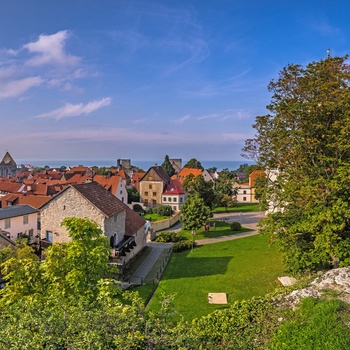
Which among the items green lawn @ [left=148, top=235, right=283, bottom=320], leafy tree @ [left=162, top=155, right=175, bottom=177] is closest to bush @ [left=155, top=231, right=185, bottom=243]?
green lawn @ [left=148, top=235, right=283, bottom=320]

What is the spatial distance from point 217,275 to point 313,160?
38.9 ft

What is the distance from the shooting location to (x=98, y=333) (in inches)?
296

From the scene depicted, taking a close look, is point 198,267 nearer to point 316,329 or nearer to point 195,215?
point 195,215

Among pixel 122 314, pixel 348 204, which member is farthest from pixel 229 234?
pixel 122 314

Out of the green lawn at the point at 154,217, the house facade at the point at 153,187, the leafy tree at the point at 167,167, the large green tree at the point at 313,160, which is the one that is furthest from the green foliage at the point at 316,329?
the leafy tree at the point at 167,167

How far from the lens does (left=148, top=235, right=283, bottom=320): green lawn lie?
19031 mm

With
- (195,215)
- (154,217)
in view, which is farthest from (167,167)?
(195,215)

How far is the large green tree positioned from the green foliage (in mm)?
6663

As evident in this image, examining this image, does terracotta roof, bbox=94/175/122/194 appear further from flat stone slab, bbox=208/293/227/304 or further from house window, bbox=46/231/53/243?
flat stone slab, bbox=208/293/227/304

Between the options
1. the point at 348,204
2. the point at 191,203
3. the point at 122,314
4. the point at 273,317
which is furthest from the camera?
the point at 191,203

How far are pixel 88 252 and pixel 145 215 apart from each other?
157 feet

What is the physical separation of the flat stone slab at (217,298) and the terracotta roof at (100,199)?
468 inches

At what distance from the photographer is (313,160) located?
19219 millimetres

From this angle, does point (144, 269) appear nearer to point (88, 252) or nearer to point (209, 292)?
point (209, 292)
